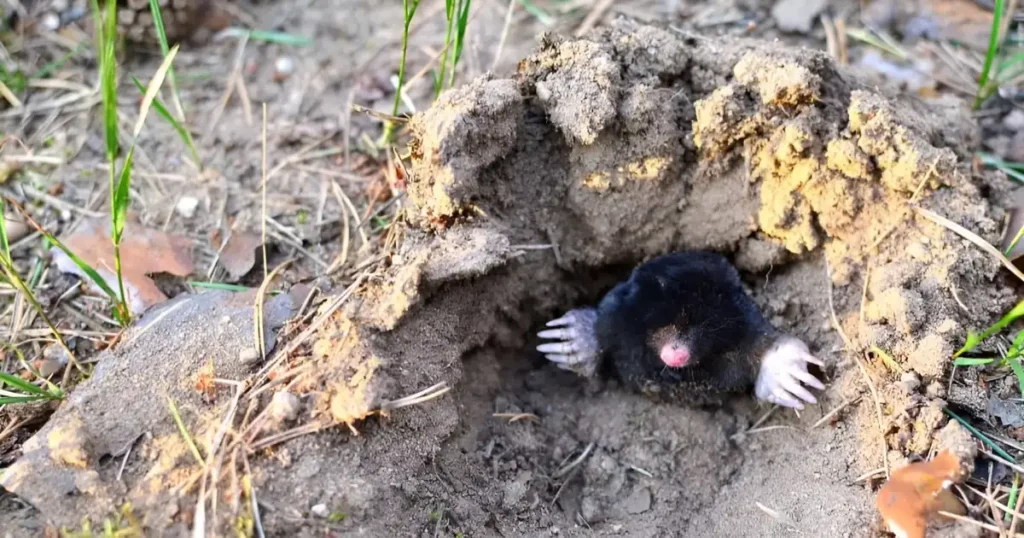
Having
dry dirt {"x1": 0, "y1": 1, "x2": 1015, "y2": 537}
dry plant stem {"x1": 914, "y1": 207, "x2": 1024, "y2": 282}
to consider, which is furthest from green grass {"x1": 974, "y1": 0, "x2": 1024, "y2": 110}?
dry plant stem {"x1": 914, "y1": 207, "x2": 1024, "y2": 282}

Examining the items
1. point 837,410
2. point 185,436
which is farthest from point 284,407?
point 837,410

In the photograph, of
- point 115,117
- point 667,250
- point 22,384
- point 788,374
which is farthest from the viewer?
point 667,250

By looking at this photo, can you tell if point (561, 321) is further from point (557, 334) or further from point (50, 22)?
point (50, 22)

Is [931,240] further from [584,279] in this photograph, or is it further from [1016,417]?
[584,279]

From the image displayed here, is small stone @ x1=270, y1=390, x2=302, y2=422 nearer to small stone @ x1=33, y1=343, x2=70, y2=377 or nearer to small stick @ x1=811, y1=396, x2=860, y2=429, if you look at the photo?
small stone @ x1=33, y1=343, x2=70, y2=377

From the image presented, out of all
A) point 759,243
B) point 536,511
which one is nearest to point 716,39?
point 759,243

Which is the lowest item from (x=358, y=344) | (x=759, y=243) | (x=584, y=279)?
(x=584, y=279)
